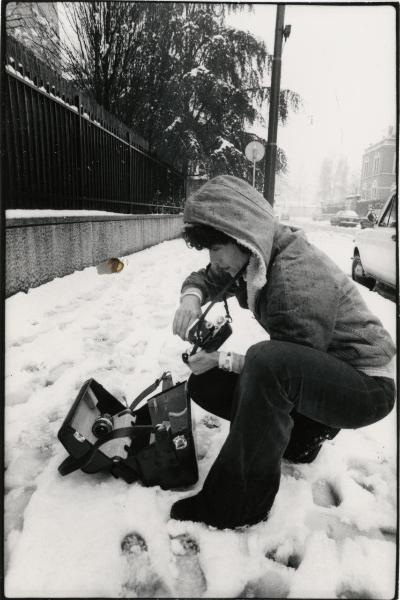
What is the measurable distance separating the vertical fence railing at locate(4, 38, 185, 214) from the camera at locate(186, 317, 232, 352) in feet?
2.82

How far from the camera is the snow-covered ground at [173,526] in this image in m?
1.02

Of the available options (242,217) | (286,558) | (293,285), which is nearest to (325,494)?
(286,558)

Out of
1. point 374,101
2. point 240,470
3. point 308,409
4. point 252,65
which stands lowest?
point 240,470

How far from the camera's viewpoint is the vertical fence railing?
8.74 feet

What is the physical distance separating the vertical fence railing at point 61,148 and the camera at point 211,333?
86 centimetres

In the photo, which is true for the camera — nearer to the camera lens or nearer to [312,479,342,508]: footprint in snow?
the camera lens

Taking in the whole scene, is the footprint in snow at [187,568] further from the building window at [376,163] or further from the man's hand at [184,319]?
the building window at [376,163]

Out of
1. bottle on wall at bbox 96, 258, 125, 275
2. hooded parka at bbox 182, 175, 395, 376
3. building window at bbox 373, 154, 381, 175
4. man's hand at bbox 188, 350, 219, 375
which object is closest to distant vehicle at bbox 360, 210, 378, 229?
building window at bbox 373, 154, 381, 175

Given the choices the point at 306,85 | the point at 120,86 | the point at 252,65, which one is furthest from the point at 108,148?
the point at 306,85

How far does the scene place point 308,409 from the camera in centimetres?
111

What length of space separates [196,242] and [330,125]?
75 centimetres

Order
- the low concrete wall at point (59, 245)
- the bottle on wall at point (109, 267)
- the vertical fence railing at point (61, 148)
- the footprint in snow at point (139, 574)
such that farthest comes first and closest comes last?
1. the bottle on wall at point (109, 267)
2. the vertical fence railing at point (61, 148)
3. the low concrete wall at point (59, 245)
4. the footprint in snow at point (139, 574)

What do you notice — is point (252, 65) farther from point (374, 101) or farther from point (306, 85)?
point (374, 101)

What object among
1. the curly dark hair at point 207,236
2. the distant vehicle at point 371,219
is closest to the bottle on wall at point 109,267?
the distant vehicle at point 371,219
